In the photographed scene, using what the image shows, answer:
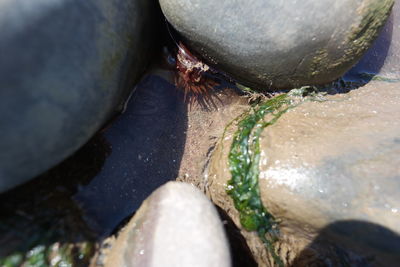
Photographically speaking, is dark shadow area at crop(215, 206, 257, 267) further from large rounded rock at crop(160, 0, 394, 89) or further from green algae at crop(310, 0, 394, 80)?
green algae at crop(310, 0, 394, 80)

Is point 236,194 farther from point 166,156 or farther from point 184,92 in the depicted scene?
point 184,92

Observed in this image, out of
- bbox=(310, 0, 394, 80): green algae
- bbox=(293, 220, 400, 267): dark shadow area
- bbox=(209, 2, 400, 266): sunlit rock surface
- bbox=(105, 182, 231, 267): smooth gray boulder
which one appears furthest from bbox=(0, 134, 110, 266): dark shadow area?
bbox=(310, 0, 394, 80): green algae

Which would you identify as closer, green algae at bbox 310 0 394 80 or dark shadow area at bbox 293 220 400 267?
dark shadow area at bbox 293 220 400 267

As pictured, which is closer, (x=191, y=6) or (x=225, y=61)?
(x=191, y=6)

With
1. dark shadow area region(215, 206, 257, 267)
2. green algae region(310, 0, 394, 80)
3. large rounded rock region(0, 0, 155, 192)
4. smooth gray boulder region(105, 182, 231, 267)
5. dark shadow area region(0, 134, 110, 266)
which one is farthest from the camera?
dark shadow area region(215, 206, 257, 267)

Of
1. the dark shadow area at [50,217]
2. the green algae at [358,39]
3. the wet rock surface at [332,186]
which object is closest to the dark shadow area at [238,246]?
the wet rock surface at [332,186]

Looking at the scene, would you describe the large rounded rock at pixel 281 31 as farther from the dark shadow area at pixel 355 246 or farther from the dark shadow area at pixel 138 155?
the dark shadow area at pixel 355 246

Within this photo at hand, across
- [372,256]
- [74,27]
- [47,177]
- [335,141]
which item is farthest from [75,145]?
[372,256]

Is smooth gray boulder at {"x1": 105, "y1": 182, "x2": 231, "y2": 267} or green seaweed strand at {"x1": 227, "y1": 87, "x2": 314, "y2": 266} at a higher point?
green seaweed strand at {"x1": 227, "y1": 87, "x2": 314, "y2": 266}
